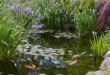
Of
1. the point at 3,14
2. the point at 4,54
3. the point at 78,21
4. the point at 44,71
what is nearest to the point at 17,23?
the point at 3,14

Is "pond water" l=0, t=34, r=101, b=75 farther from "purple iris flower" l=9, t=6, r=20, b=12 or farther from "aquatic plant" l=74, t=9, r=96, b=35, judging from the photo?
"purple iris flower" l=9, t=6, r=20, b=12

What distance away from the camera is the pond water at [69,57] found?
6.35 m

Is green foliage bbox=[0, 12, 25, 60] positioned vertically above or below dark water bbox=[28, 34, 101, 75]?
above

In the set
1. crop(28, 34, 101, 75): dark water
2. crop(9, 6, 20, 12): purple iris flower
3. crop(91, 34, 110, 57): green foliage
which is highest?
crop(9, 6, 20, 12): purple iris flower

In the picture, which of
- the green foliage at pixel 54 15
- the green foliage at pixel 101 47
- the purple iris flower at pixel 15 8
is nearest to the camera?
the green foliage at pixel 101 47

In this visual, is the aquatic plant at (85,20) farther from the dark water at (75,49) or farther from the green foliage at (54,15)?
the green foliage at (54,15)

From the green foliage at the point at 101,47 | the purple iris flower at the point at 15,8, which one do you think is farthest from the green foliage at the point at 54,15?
the green foliage at the point at 101,47

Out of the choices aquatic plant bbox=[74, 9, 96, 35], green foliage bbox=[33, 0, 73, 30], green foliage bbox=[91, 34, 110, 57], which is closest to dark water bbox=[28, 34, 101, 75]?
green foliage bbox=[91, 34, 110, 57]

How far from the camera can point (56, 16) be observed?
1106cm

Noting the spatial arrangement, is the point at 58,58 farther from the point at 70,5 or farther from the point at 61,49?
the point at 70,5

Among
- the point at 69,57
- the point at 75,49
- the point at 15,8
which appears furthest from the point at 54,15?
the point at 69,57

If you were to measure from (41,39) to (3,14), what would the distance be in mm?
2537

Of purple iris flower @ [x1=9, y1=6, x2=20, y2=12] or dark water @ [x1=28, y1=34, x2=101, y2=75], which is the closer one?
dark water @ [x1=28, y1=34, x2=101, y2=75]

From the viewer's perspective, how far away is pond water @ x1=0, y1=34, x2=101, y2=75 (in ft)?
20.8
